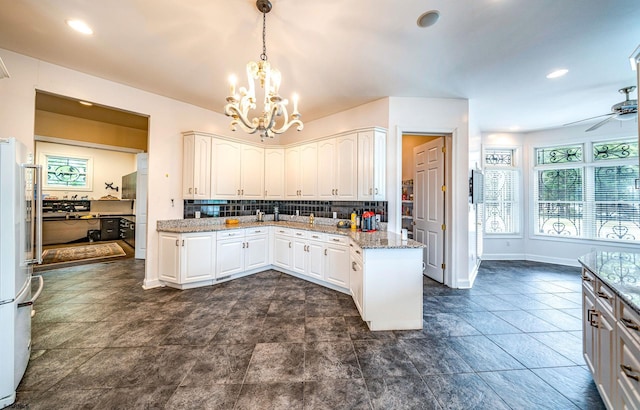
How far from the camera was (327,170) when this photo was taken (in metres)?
4.16

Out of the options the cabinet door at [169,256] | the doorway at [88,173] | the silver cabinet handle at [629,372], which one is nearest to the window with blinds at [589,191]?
the silver cabinet handle at [629,372]

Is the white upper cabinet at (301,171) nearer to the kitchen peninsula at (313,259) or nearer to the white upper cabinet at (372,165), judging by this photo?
the kitchen peninsula at (313,259)

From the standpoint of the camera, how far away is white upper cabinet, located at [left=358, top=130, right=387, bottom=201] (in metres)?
3.63

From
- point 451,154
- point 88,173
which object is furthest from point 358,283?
point 88,173

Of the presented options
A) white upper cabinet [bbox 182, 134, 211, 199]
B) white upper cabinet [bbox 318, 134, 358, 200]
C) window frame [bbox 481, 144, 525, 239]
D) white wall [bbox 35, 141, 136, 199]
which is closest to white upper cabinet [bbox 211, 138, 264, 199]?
white upper cabinet [bbox 182, 134, 211, 199]

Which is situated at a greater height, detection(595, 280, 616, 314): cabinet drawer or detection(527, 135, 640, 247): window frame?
detection(527, 135, 640, 247): window frame

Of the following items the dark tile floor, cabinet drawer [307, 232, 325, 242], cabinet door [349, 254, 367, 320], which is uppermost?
cabinet drawer [307, 232, 325, 242]

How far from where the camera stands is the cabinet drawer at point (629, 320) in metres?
1.13

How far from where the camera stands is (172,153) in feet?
12.9

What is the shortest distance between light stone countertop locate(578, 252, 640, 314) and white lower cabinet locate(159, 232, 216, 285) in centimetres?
422

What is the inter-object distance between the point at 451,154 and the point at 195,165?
4.29 meters

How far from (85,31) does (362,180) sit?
365cm

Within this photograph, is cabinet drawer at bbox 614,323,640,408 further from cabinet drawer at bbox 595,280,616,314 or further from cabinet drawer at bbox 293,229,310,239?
cabinet drawer at bbox 293,229,310,239

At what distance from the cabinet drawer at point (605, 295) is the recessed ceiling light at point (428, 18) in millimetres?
2419
